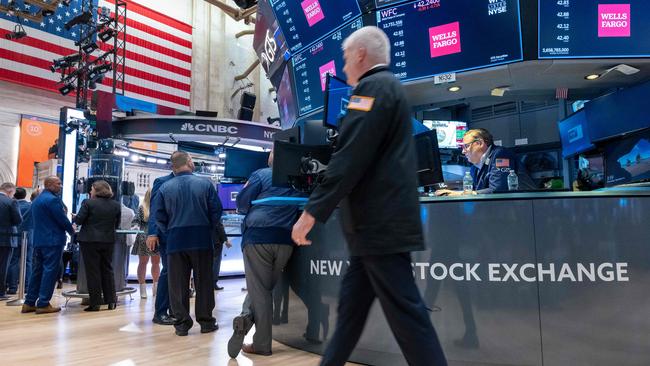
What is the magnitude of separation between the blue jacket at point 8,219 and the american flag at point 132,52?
20.4 feet

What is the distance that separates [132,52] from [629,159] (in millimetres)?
12764

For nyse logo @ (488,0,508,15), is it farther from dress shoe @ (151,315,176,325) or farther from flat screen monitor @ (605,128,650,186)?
dress shoe @ (151,315,176,325)

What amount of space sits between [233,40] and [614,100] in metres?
13.8

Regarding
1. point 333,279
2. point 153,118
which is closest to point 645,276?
point 333,279

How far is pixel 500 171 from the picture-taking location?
12.0ft

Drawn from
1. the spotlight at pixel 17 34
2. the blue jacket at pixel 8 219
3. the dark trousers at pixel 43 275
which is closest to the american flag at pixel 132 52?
the spotlight at pixel 17 34

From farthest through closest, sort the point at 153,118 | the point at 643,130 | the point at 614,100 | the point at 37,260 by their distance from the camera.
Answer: the point at 153,118
the point at 37,260
the point at 614,100
the point at 643,130

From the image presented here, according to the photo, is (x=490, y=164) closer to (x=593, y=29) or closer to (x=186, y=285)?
(x=593, y=29)

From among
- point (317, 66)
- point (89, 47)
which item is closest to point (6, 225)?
point (317, 66)

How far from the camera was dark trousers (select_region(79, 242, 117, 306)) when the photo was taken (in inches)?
218

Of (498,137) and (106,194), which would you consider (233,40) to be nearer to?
Result: (498,137)

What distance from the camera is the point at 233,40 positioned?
644 inches

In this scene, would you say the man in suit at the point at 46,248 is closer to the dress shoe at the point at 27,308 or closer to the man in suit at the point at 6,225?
the dress shoe at the point at 27,308

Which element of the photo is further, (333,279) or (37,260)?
(37,260)
